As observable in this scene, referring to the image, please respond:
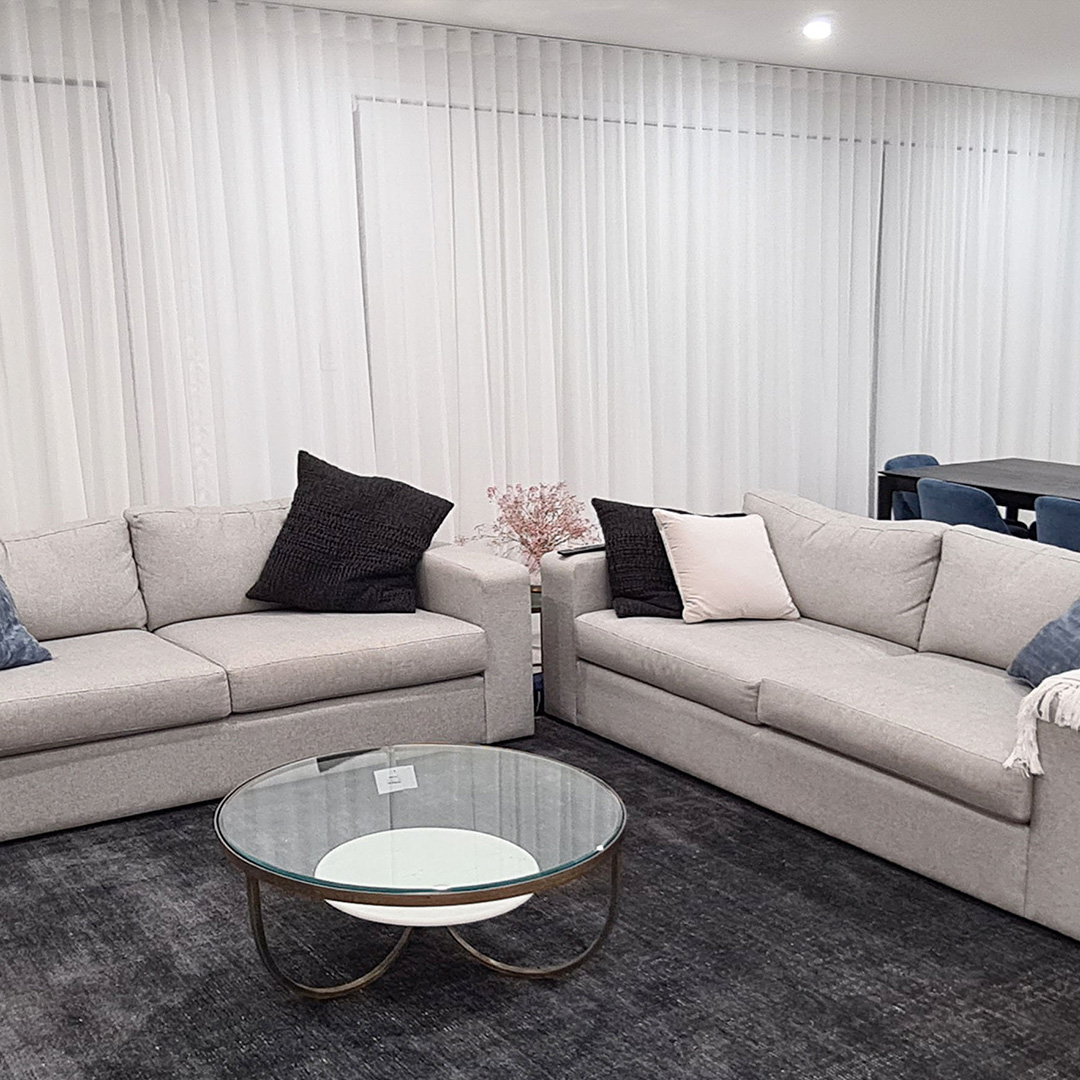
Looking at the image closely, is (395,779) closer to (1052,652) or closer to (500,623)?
(500,623)

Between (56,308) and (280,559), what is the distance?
134 cm

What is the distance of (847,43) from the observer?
588 cm

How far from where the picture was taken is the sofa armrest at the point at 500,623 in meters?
4.34

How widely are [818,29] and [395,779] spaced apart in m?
3.93

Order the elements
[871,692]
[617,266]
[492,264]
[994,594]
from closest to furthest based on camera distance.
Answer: [871,692]
[994,594]
[492,264]
[617,266]

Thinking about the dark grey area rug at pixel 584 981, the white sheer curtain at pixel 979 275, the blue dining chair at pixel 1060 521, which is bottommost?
the dark grey area rug at pixel 584 981

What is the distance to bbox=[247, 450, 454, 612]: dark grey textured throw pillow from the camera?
446 centimetres

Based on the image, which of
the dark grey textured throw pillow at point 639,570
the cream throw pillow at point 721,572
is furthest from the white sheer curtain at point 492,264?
the cream throw pillow at point 721,572

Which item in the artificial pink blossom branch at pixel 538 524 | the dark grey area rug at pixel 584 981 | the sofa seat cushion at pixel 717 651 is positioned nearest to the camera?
A: the dark grey area rug at pixel 584 981

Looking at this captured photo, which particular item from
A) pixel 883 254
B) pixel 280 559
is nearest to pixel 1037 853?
pixel 280 559

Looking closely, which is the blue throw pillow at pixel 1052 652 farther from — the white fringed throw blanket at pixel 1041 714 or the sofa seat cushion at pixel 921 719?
the white fringed throw blanket at pixel 1041 714

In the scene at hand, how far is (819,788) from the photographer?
355cm

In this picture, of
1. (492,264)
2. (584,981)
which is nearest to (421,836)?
(584,981)

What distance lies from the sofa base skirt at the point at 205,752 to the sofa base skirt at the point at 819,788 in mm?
477
